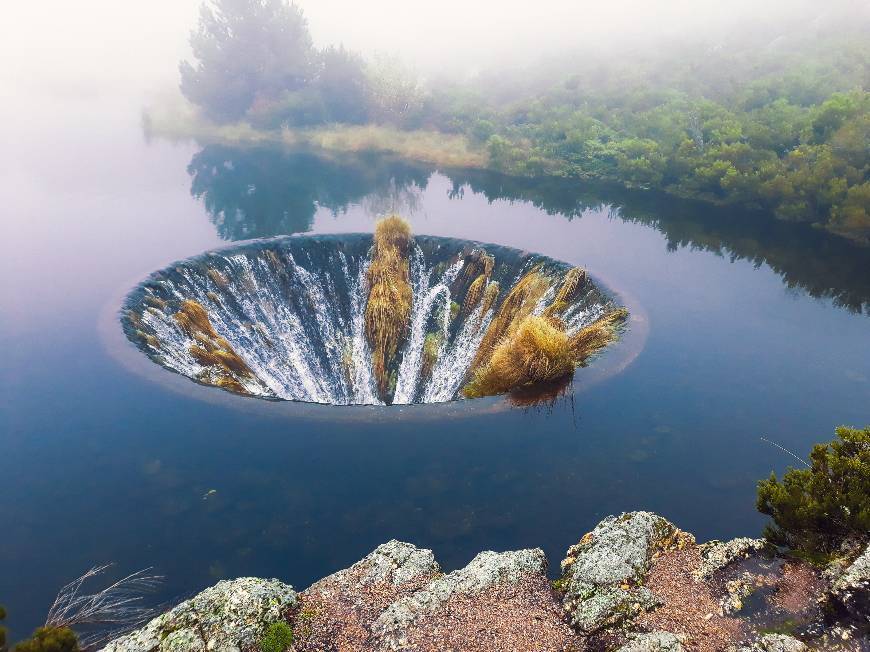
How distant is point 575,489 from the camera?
550 inches

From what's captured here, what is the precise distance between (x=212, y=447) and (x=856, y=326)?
82.5ft

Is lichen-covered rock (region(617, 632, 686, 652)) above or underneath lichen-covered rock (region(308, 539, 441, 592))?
above

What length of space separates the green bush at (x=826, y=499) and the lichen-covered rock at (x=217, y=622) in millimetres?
9166

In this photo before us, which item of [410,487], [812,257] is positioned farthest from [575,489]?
[812,257]

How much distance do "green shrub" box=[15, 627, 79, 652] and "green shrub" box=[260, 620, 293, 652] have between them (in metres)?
2.87

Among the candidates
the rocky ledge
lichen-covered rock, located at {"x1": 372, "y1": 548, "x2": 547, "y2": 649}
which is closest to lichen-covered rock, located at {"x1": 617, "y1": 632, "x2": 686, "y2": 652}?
the rocky ledge

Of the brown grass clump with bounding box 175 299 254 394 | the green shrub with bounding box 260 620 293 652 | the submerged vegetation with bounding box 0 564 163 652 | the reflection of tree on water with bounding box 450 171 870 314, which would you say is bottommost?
the brown grass clump with bounding box 175 299 254 394

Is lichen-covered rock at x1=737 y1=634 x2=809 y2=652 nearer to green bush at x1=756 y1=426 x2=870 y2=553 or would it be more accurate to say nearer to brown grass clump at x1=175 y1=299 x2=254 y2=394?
green bush at x1=756 y1=426 x2=870 y2=553

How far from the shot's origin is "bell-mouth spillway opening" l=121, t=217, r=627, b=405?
65.3ft

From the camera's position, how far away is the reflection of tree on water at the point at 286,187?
40844mm

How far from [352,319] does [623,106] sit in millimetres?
52645

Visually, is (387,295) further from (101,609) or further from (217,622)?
(217,622)

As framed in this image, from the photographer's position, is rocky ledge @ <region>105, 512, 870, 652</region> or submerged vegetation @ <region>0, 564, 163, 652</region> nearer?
rocky ledge @ <region>105, 512, 870, 652</region>

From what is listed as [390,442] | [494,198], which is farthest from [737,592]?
[494,198]
